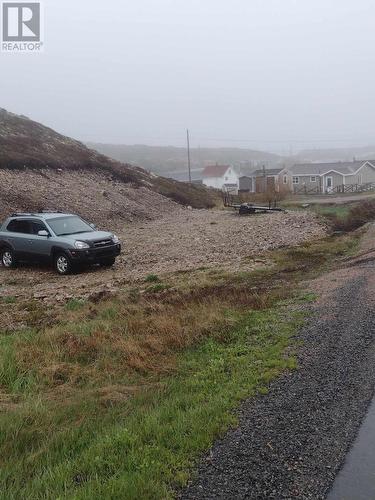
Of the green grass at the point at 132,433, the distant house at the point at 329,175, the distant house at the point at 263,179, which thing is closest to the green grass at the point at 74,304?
the green grass at the point at 132,433

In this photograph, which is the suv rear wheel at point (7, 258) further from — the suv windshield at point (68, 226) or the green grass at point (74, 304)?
the green grass at point (74, 304)

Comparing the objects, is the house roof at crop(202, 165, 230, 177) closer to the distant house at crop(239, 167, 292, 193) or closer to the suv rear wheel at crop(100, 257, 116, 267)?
the distant house at crop(239, 167, 292, 193)

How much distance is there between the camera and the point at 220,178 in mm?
98750

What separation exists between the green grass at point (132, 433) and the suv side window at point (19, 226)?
10.6m

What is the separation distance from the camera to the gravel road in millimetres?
3939

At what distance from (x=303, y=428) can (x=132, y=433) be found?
160cm

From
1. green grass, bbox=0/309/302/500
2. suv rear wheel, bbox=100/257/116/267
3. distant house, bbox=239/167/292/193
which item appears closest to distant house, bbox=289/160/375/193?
distant house, bbox=239/167/292/193

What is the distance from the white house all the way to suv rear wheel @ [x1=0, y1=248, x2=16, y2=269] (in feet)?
266

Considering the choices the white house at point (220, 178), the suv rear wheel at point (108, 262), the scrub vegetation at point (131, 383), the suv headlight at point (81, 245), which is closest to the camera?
the scrub vegetation at point (131, 383)

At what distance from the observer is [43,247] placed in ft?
51.9

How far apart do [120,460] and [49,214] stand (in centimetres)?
1358

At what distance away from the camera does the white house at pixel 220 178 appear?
9862cm

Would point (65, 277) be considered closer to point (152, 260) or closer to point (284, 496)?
point (152, 260)

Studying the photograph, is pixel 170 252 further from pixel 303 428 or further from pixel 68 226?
pixel 303 428
